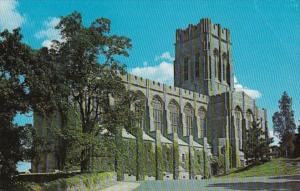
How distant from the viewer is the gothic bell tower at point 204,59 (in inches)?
3184

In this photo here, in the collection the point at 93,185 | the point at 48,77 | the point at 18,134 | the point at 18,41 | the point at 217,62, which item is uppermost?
the point at 217,62

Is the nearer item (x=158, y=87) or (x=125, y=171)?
(x=125, y=171)

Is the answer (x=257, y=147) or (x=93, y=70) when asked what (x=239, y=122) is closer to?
(x=257, y=147)

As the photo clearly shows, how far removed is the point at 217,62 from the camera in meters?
84.5

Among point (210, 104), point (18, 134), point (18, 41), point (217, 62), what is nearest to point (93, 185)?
point (18, 134)

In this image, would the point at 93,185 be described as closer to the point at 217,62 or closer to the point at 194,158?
the point at 194,158

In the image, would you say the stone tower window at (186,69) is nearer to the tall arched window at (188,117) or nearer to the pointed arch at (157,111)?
the tall arched window at (188,117)

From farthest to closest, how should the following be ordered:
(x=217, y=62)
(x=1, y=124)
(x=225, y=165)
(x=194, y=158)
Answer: (x=217, y=62) < (x=225, y=165) < (x=194, y=158) < (x=1, y=124)

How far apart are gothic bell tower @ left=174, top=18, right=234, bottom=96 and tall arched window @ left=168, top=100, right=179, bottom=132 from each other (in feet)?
39.2

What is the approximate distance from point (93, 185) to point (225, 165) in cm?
4322

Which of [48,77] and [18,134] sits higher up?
[48,77]

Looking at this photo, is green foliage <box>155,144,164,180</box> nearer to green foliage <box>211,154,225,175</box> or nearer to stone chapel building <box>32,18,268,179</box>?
stone chapel building <box>32,18,268,179</box>

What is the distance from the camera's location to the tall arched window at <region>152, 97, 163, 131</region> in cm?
6319

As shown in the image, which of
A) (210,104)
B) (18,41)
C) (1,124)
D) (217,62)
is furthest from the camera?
(217,62)
